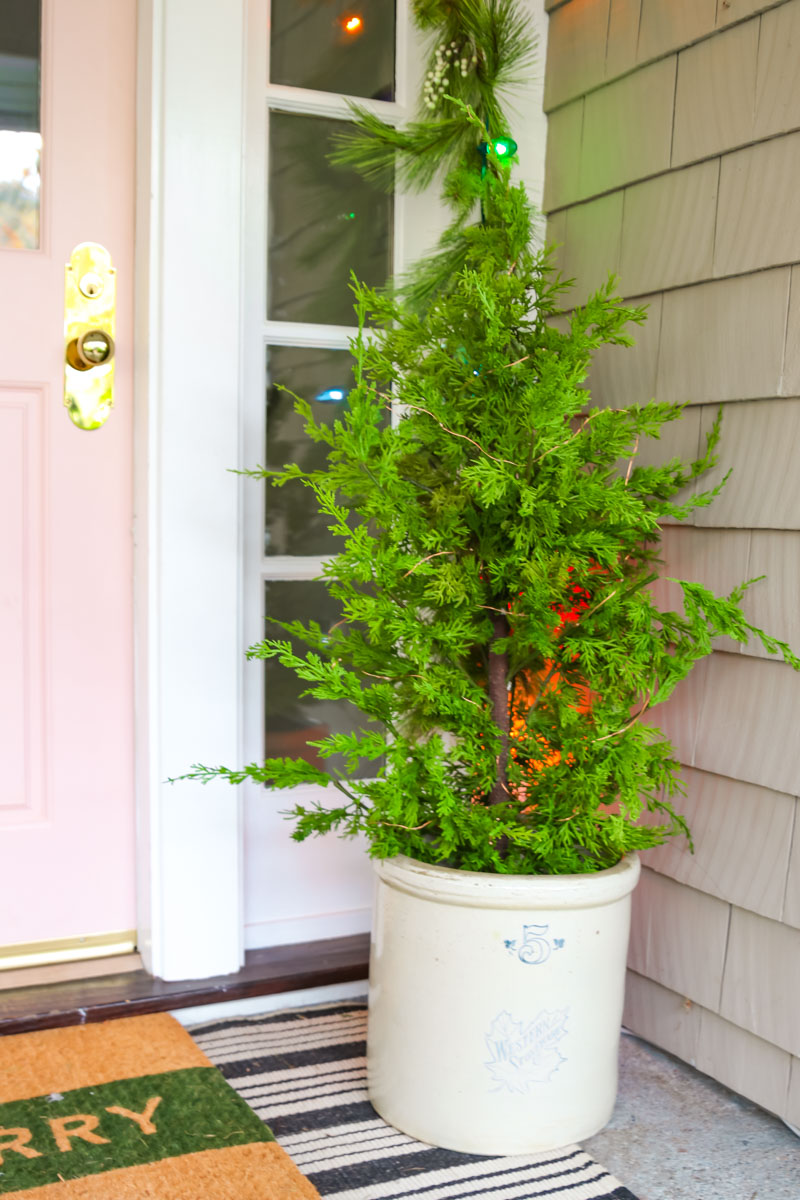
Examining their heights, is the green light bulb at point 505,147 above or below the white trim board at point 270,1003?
above

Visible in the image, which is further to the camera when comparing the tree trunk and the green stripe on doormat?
the tree trunk

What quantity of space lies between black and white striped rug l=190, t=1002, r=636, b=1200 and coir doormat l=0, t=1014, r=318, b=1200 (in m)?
0.05

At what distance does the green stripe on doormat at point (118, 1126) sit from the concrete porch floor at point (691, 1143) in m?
0.48

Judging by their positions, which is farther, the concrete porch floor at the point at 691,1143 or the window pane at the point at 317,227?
the window pane at the point at 317,227

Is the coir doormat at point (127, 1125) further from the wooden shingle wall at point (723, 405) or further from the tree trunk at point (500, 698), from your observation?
the wooden shingle wall at point (723, 405)

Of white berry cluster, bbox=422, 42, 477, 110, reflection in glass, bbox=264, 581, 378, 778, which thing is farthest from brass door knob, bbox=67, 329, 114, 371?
white berry cluster, bbox=422, 42, 477, 110

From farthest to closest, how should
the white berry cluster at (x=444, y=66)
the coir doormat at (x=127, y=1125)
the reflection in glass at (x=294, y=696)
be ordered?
the reflection in glass at (x=294, y=696)
the white berry cluster at (x=444, y=66)
the coir doormat at (x=127, y=1125)

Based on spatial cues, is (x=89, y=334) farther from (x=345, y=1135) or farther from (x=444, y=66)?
(x=345, y=1135)

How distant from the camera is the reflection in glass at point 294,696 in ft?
6.08

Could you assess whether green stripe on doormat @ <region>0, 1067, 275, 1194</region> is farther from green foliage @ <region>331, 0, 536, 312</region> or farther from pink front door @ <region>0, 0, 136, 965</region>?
green foliage @ <region>331, 0, 536, 312</region>

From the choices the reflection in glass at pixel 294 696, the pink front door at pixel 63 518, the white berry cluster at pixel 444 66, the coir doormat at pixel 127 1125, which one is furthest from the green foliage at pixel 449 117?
the coir doormat at pixel 127 1125

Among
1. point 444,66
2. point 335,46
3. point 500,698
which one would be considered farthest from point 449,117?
point 500,698

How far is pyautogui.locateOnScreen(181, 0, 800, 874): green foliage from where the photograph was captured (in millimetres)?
1360

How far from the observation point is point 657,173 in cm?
164
